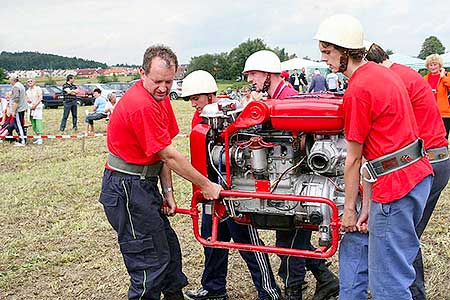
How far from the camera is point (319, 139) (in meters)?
3.78

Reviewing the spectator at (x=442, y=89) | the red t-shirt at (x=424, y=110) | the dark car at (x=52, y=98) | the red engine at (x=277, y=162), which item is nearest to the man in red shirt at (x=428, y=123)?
the red t-shirt at (x=424, y=110)

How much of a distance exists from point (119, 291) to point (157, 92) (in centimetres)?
208

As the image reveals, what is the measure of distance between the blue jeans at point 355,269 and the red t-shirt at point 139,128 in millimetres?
1392

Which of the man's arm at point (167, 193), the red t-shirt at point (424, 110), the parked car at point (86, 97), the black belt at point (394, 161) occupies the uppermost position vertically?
the red t-shirt at point (424, 110)

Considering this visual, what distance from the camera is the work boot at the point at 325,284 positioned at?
4.68 meters

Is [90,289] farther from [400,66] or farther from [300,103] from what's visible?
[400,66]

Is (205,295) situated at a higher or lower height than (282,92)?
lower

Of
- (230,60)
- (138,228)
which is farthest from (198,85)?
(230,60)

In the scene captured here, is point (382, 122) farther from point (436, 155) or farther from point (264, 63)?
point (264, 63)

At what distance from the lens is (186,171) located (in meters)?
3.88

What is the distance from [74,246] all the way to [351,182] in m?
3.84

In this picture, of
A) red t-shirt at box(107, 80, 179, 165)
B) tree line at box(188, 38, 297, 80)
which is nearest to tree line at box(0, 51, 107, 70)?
tree line at box(188, 38, 297, 80)

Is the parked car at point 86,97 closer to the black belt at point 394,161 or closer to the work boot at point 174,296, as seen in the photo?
the work boot at point 174,296

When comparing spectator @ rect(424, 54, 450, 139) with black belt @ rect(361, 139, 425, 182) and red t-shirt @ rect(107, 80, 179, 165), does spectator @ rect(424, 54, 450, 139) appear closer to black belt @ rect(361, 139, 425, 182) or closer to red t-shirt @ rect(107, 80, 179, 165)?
black belt @ rect(361, 139, 425, 182)
